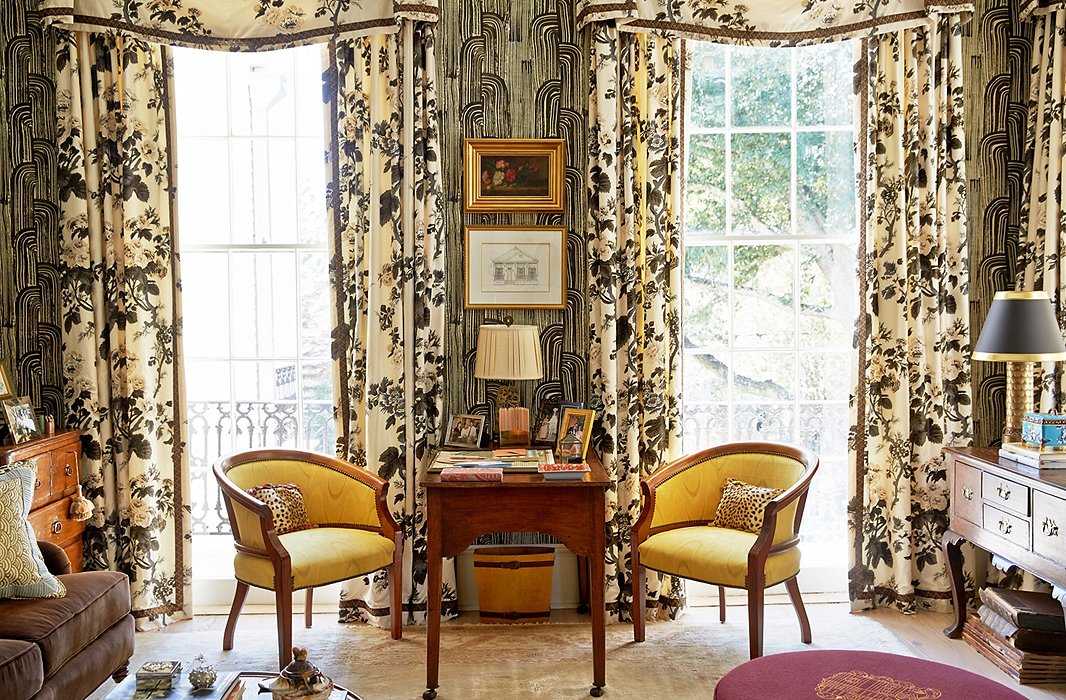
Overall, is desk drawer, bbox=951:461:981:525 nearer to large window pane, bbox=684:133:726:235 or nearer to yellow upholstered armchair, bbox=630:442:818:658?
yellow upholstered armchair, bbox=630:442:818:658

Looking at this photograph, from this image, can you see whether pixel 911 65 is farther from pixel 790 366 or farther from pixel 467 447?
pixel 467 447

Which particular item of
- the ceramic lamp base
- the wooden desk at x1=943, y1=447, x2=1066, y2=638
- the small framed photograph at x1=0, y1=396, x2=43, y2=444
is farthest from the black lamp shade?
the small framed photograph at x1=0, y1=396, x2=43, y2=444

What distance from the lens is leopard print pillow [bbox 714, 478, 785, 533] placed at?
13.3 ft

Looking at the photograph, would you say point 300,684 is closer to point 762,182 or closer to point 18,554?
point 18,554

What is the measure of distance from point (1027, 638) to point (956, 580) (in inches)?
18.3

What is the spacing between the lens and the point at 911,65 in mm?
4395

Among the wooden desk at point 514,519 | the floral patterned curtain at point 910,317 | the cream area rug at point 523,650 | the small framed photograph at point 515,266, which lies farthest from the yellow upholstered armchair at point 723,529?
the small framed photograph at point 515,266

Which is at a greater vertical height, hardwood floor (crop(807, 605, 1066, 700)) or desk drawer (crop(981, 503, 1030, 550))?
desk drawer (crop(981, 503, 1030, 550))

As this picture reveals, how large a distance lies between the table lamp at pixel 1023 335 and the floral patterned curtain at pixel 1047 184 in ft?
1.57

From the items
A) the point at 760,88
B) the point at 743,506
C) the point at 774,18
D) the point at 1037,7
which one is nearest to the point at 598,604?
the point at 743,506

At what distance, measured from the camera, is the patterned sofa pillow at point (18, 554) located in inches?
127

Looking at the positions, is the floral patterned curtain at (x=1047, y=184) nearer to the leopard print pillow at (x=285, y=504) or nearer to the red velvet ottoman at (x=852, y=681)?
the red velvet ottoman at (x=852, y=681)

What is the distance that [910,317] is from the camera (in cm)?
445

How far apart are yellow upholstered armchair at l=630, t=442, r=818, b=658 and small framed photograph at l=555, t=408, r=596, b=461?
0.37m
